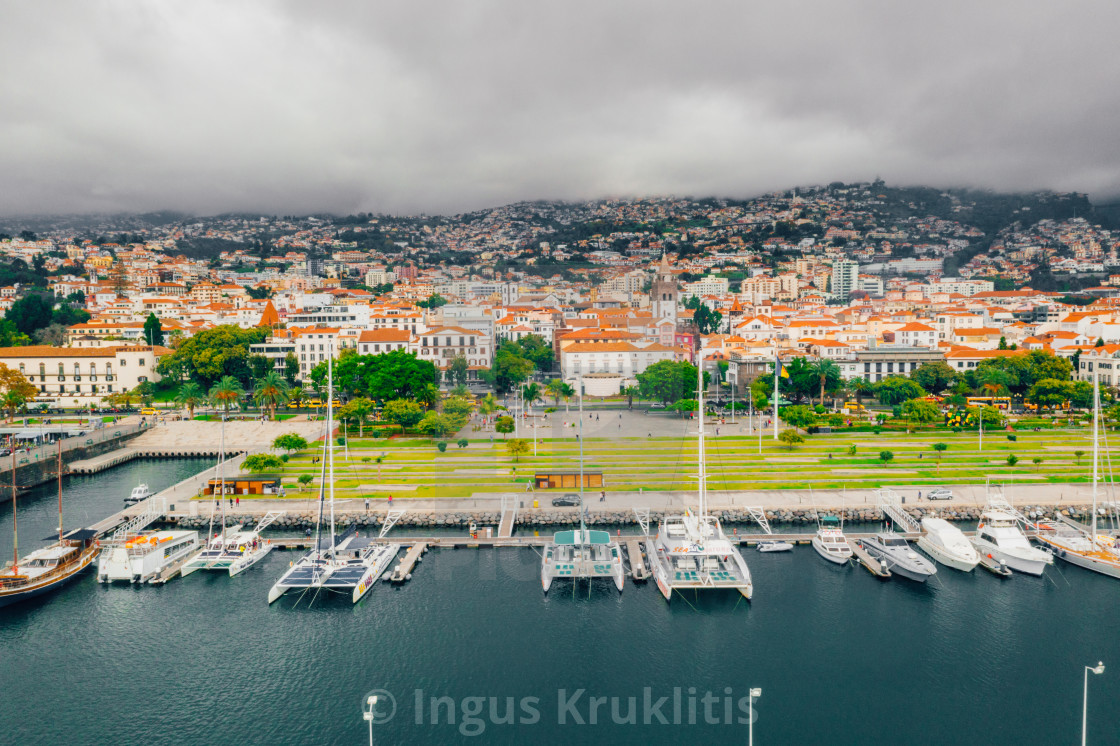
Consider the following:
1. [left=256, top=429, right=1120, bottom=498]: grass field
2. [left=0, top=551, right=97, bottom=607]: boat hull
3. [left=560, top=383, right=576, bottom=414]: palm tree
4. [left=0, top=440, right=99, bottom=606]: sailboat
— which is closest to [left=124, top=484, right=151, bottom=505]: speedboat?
[left=256, top=429, right=1120, bottom=498]: grass field

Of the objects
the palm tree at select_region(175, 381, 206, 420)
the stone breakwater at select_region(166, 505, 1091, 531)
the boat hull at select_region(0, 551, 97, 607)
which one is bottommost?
the boat hull at select_region(0, 551, 97, 607)

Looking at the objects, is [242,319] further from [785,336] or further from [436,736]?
[436,736]

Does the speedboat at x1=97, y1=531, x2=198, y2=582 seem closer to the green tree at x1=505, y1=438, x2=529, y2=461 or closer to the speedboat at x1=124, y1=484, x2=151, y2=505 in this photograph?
the speedboat at x1=124, y1=484, x2=151, y2=505

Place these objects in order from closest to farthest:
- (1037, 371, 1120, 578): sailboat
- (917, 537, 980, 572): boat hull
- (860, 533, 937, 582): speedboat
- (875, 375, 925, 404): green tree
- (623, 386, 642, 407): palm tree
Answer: (860, 533, 937, 582): speedboat, (1037, 371, 1120, 578): sailboat, (917, 537, 980, 572): boat hull, (875, 375, 925, 404): green tree, (623, 386, 642, 407): palm tree

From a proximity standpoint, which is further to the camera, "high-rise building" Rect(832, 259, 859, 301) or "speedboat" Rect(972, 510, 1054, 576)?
"high-rise building" Rect(832, 259, 859, 301)

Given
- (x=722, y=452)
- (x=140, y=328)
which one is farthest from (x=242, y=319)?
(x=722, y=452)

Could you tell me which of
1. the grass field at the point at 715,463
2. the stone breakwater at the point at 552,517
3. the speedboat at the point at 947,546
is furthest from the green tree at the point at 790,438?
the speedboat at the point at 947,546
